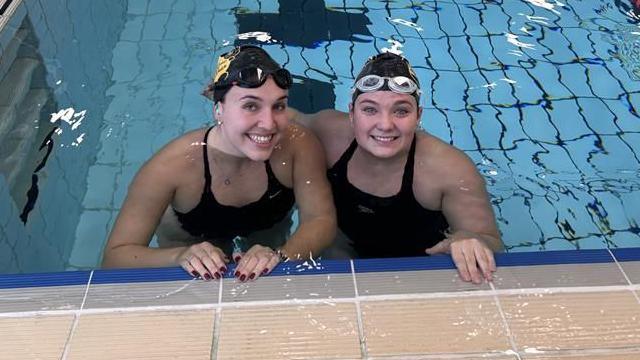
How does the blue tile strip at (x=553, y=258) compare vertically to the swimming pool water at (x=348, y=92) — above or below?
above

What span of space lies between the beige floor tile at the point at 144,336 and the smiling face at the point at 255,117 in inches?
30.5

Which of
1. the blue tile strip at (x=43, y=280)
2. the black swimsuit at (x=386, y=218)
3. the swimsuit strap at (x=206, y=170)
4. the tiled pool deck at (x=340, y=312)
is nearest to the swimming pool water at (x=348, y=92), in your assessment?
the black swimsuit at (x=386, y=218)

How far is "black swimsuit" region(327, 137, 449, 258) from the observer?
2.81m

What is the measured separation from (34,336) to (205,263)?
535mm

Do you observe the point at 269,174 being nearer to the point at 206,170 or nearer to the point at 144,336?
the point at 206,170

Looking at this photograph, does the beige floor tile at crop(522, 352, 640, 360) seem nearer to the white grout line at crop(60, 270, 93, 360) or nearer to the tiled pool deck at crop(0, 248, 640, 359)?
the tiled pool deck at crop(0, 248, 640, 359)

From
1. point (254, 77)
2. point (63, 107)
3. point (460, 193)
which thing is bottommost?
point (63, 107)

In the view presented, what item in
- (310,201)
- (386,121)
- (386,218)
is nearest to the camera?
(386,121)

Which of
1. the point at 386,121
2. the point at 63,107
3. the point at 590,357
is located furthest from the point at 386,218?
the point at 63,107

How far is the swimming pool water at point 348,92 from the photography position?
3.53m

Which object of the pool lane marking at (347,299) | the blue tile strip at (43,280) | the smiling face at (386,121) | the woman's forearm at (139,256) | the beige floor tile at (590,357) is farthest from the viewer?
the smiling face at (386,121)

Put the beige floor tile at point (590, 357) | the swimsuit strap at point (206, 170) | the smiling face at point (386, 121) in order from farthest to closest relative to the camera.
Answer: the swimsuit strap at point (206, 170) < the smiling face at point (386, 121) < the beige floor tile at point (590, 357)

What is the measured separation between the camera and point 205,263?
2.04 m

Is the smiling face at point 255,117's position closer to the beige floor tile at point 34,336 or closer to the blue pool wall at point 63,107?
the beige floor tile at point 34,336
